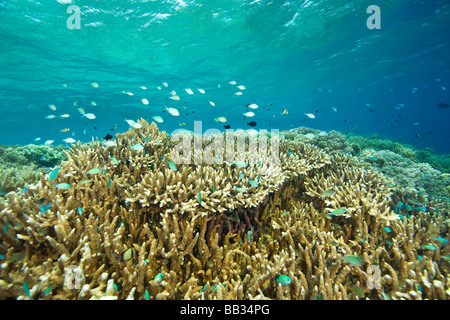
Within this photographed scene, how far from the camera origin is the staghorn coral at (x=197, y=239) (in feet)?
8.43

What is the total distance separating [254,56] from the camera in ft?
89.2

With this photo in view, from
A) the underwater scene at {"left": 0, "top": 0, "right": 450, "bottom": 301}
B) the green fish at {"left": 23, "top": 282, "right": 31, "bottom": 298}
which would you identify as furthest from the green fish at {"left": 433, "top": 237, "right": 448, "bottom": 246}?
the green fish at {"left": 23, "top": 282, "right": 31, "bottom": 298}

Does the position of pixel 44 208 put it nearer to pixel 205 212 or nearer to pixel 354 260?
pixel 205 212

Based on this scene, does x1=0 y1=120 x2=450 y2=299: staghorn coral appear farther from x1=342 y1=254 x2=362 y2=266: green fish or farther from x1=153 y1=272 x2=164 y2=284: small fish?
x1=342 y1=254 x2=362 y2=266: green fish

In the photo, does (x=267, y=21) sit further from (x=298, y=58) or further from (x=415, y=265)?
(x=415, y=265)

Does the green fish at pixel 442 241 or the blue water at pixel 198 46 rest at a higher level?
the blue water at pixel 198 46

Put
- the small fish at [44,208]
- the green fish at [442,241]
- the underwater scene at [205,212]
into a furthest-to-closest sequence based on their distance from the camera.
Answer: the green fish at [442,241]
the small fish at [44,208]
the underwater scene at [205,212]

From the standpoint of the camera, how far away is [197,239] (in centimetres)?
336

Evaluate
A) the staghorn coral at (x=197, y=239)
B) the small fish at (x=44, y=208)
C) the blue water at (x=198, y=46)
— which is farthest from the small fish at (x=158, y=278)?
the blue water at (x=198, y=46)

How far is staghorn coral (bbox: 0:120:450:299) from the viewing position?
8.43 ft

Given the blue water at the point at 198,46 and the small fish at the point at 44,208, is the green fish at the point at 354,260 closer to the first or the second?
the small fish at the point at 44,208

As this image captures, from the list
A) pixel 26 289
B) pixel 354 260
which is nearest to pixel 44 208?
pixel 26 289

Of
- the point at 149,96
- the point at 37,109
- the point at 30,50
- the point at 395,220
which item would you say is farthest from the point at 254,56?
the point at 37,109

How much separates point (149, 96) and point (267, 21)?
26.8 meters
